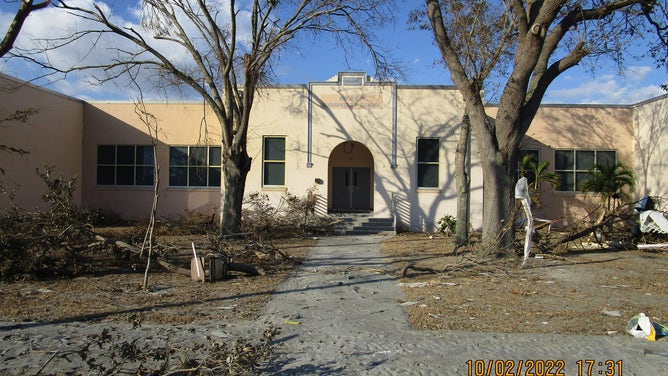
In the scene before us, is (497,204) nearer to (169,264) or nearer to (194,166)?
(169,264)

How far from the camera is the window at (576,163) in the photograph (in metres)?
20.1

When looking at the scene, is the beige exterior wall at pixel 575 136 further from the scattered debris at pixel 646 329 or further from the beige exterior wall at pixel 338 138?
the scattered debris at pixel 646 329

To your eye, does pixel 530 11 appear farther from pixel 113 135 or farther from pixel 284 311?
pixel 113 135

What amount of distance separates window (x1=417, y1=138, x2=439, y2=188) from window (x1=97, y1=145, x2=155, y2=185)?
11.1 m

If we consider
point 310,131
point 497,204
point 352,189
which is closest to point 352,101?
point 310,131

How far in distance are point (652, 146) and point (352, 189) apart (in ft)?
39.1

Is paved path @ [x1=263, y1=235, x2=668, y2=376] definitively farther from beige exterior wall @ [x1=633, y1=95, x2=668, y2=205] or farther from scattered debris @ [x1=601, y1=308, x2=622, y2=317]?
beige exterior wall @ [x1=633, y1=95, x2=668, y2=205]

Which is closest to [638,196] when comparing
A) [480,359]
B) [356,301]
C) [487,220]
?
[487,220]

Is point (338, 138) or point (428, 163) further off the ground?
point (338, 138)

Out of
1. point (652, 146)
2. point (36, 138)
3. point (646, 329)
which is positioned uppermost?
point (652, 146)

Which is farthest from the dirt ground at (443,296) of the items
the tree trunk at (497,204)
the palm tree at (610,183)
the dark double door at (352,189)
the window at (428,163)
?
the dark double door at (352,189)

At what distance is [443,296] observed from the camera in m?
7.79

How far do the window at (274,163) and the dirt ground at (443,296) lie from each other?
8.20m

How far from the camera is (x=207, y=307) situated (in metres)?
6.96
